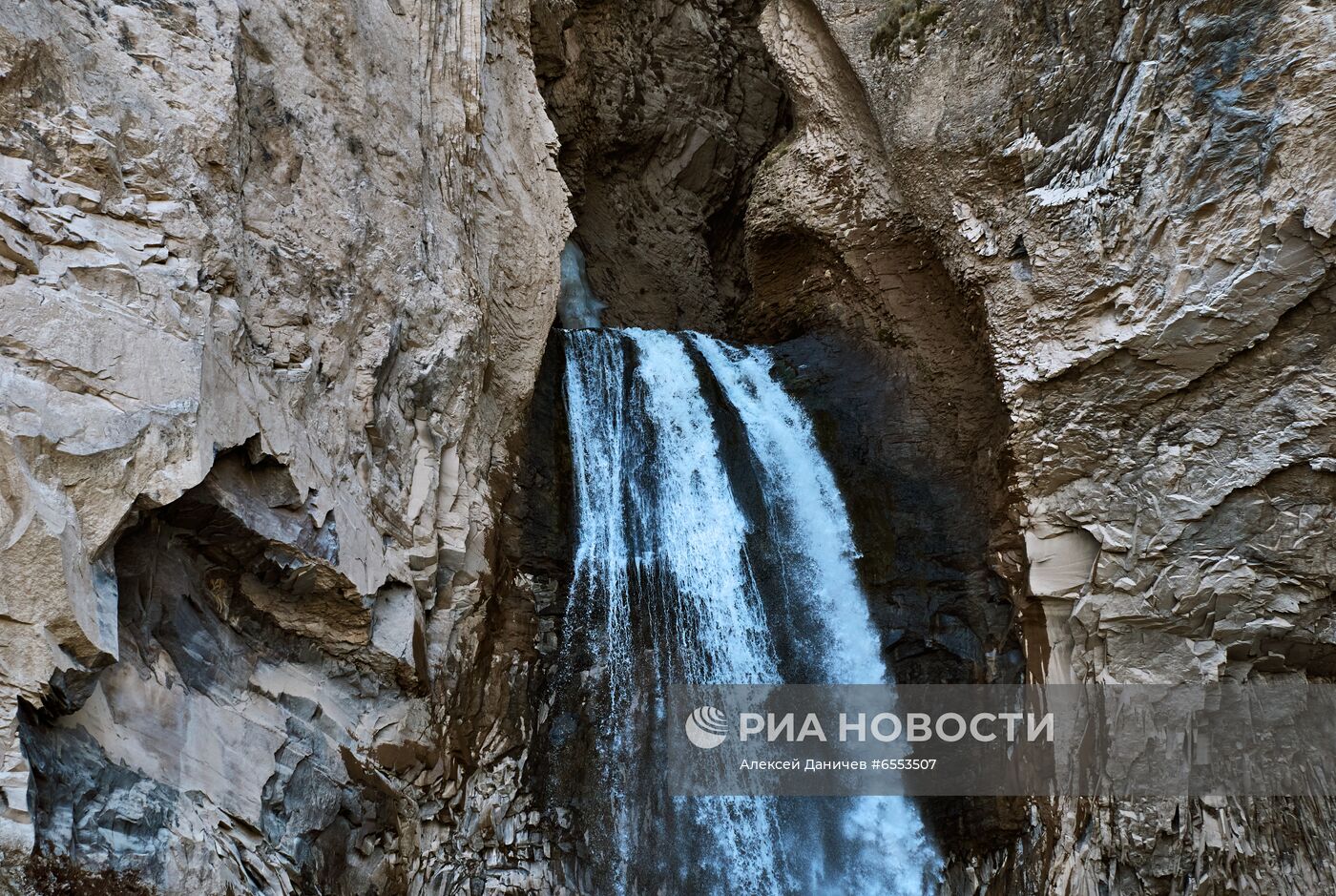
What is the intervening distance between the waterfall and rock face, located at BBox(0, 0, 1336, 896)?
0.44m

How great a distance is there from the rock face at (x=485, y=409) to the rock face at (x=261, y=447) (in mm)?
30

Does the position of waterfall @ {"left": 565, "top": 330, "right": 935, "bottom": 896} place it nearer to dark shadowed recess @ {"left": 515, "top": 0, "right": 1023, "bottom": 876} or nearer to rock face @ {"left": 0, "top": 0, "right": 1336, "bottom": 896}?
dark shadowed recess @ {"left": 515, "top": 0, "right": 1023, "bottom": 876}

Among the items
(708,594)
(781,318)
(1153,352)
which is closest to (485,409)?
(708,594)

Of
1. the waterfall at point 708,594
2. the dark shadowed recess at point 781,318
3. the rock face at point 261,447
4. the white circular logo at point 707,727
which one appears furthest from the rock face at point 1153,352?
the rock face at point 261,447

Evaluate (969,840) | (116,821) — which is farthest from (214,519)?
(969,840)

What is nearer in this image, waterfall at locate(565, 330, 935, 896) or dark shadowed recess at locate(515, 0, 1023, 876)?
waterfall at locate(565, 330, 935, 896)

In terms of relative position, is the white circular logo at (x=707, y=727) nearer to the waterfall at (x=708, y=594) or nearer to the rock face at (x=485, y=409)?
the waterfall at (x=708, y=594)

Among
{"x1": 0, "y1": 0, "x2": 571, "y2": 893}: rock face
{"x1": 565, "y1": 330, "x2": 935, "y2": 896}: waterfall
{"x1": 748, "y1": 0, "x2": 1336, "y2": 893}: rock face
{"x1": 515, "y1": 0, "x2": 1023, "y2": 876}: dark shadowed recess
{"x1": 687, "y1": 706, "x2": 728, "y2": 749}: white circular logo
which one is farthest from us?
{"x1": 515, "y1": 0, "x2": 1023, "y2": 876}: dark shadowed recess

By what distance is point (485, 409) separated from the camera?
9141 millimetres

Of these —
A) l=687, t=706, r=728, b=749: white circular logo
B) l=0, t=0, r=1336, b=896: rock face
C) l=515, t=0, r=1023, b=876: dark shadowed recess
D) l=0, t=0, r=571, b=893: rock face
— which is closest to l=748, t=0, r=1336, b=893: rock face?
l=0, t=0, r=1336, b=896: rock face

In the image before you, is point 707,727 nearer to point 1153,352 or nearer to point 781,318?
point 1153,352

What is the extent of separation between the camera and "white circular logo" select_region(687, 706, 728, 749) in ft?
28.9

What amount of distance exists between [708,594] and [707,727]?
Answer: 140 cm

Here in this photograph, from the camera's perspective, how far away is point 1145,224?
8.23 m
